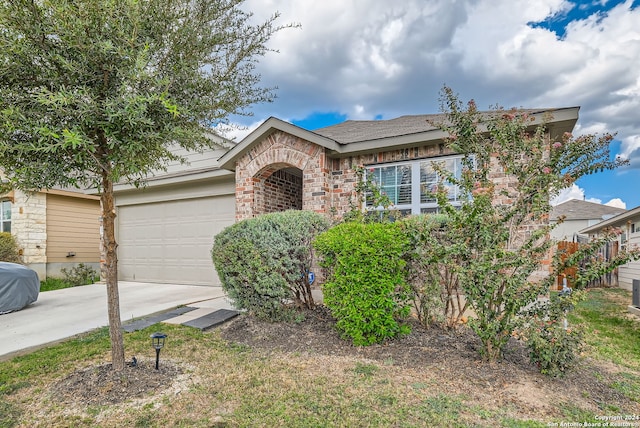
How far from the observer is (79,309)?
6.62m

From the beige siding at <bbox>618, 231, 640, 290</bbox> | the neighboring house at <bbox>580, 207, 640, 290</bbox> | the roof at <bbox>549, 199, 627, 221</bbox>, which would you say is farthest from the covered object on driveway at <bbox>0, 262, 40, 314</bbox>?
the roof at <bbox>549, 199, 627, 221</bbox>

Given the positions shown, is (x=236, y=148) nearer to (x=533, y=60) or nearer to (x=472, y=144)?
(x=472, y=144)

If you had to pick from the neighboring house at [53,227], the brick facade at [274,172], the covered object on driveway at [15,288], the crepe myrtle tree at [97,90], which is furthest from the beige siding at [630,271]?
the neighboring house at [53,227]

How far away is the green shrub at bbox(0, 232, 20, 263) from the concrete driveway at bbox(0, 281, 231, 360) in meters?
2.87

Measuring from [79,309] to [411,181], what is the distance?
6899mm

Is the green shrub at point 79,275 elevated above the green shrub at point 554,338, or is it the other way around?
the green shrub at point 554,338

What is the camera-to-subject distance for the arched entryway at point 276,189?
7.64 meters

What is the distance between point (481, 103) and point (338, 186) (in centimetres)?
307

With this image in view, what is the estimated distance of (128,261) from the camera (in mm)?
10586

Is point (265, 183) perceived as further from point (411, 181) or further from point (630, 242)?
point (630, 242)

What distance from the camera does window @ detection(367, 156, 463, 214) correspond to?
6.24 m

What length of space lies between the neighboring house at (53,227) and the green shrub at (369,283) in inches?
411

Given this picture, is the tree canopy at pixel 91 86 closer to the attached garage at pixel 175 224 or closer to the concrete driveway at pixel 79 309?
the concrete driveway at pixel 79 309

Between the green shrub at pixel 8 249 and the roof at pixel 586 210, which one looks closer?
the green shrub at pixel 8 249
